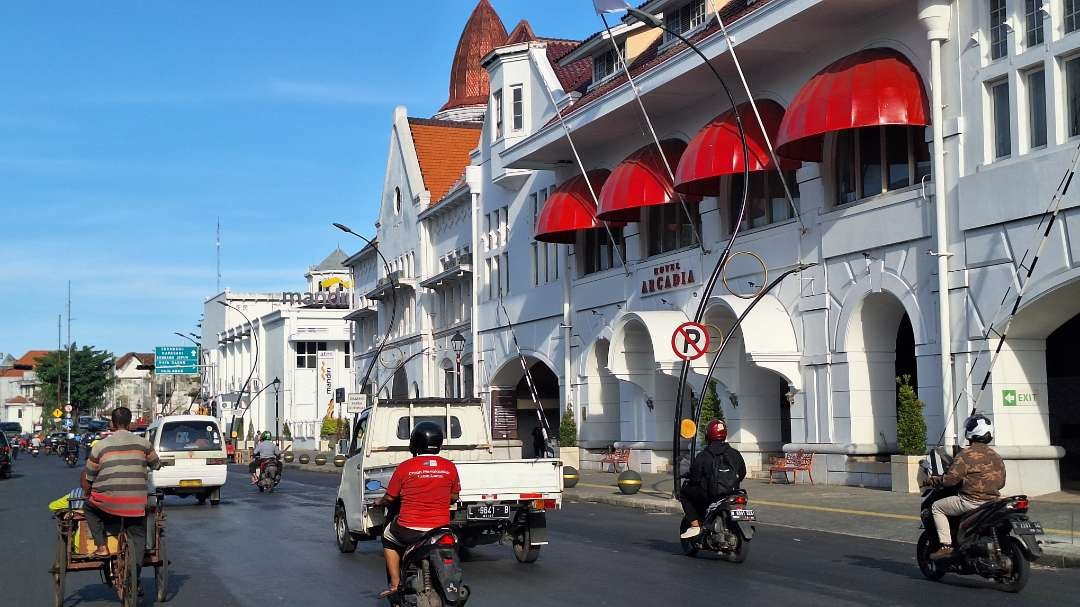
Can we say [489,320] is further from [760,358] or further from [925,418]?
A: [925,418]

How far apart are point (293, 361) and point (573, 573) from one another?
76877 mm

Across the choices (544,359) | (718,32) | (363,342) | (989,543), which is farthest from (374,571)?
(363,342)

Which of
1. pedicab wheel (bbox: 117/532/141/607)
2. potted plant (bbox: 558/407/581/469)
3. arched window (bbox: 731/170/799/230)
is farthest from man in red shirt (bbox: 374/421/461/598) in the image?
potted plant (bbox: 558/407/581/469)

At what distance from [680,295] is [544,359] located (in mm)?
10157

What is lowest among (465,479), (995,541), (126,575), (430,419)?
(126,575)

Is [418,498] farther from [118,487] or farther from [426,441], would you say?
[118,487]

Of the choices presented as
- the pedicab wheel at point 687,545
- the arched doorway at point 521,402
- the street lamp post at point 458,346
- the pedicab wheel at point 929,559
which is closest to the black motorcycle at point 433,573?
the pedicab wheel at point 929,559

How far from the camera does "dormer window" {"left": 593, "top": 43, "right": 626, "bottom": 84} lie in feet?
128

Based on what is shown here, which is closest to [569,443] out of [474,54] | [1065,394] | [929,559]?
[1065,394]

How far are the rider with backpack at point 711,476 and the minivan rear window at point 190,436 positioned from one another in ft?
47.3

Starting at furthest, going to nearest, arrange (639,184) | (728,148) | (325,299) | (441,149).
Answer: (325,299)
(441,149)
(639,184)
(728,148)

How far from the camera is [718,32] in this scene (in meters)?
28.8

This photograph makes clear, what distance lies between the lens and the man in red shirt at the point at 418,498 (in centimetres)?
930

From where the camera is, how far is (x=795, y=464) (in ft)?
90.9
